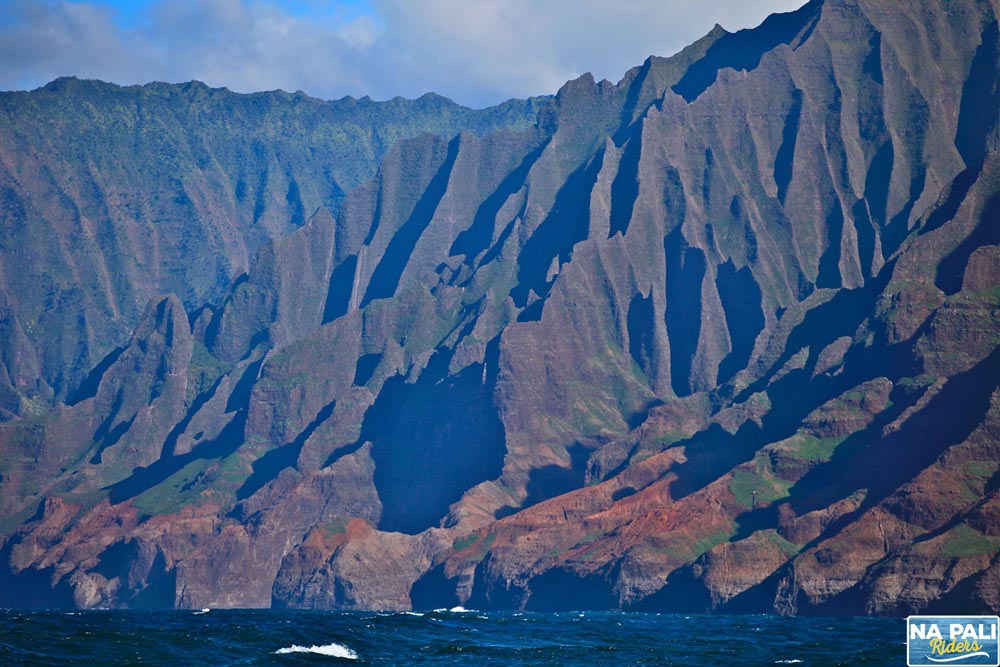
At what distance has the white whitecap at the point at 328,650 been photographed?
183500 mm

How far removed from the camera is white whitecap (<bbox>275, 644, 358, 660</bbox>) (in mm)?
183500

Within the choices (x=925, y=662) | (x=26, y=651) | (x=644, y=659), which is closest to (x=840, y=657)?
(x=644, y=659)

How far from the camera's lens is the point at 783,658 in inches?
7840

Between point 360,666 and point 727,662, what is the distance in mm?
38182

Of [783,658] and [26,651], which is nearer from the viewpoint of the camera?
[26,651]

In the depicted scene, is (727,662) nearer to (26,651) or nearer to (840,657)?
(840,657)

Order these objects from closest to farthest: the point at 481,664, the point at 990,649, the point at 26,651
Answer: the point at 990,649
the point at 26,651
the point at 481,664

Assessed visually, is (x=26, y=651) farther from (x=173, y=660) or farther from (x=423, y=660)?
(x=423, y=660)

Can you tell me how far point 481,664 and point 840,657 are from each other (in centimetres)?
3651

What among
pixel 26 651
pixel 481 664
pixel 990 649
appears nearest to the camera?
pixel 990 649

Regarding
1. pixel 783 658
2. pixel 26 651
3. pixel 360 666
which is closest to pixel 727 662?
pixel 783 658

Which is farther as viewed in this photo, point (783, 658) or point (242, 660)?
point (783, 658)

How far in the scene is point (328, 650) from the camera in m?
186

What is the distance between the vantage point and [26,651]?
17600cm
